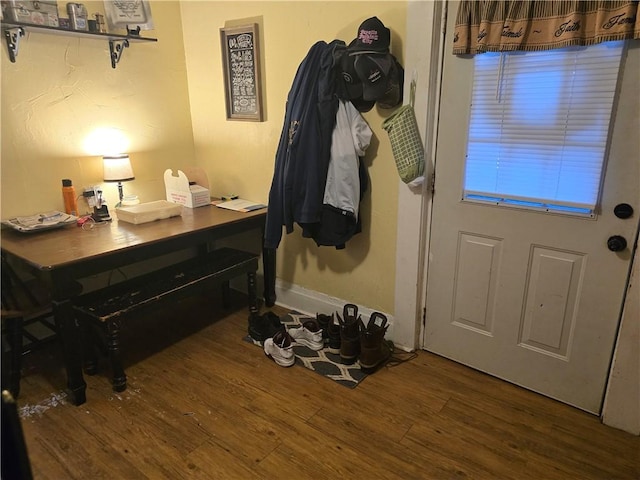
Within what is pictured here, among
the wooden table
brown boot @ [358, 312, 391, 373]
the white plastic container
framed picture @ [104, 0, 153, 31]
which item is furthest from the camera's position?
framed picture @ [104, 0, 153, 31]

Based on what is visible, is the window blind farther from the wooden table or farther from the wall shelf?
the wall shelf

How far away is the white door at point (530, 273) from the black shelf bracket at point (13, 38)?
211 centimetres

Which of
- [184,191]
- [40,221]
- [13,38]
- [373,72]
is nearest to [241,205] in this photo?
[184,191]

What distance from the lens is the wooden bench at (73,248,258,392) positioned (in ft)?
6.79

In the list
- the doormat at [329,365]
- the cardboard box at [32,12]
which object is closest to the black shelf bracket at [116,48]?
the cardboard box at [32,12]

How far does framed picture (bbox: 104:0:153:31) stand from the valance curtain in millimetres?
1843

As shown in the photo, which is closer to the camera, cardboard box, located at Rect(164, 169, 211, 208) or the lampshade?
the lampshade

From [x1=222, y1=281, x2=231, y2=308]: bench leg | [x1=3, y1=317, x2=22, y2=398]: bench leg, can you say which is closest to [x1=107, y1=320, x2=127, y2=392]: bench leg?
[x1=3, y1=317, x2=22, y2=398]: bench leg

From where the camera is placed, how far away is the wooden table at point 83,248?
189cm

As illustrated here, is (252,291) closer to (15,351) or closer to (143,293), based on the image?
(143,293)

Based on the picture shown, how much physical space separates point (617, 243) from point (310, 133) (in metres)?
1.44

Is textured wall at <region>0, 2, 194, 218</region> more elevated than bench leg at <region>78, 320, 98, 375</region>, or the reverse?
textured wall at <region>0, 2, 194, 218</region>

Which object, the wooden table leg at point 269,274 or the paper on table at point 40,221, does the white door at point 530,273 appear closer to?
the wooden table leg at point 269,274

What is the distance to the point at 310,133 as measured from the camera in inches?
88.6
